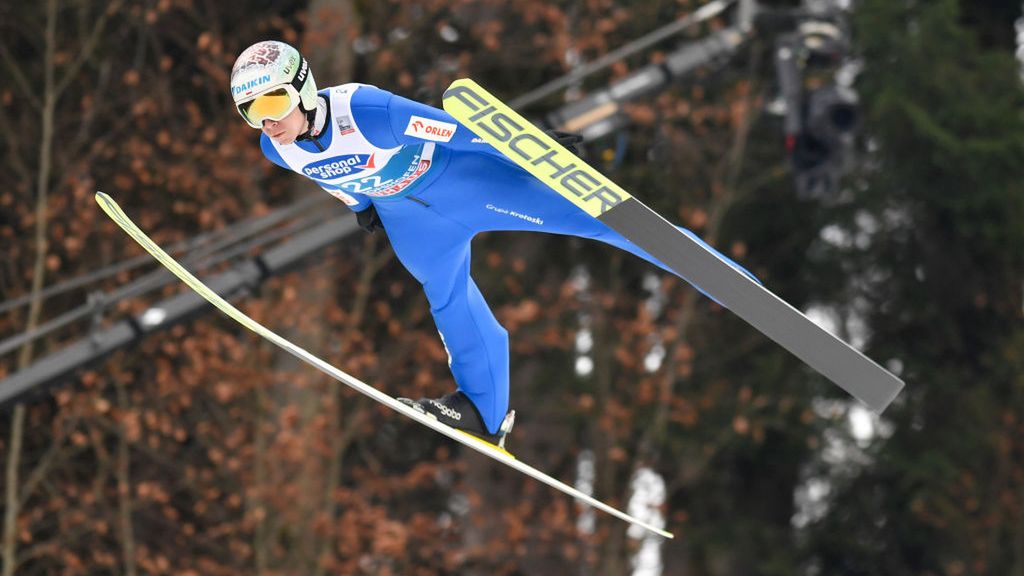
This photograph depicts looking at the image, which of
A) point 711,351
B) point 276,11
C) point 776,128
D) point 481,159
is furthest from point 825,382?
point 481,159

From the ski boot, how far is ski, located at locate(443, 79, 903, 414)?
0.78 meters

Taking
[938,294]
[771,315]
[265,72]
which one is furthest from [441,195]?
[938,294]

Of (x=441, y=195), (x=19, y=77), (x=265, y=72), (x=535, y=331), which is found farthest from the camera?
(x=535, y=331)

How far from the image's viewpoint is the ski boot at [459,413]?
436cm

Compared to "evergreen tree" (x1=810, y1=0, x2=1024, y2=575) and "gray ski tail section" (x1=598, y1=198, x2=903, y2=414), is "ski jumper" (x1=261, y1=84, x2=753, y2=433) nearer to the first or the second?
"gray ski tail section" (x1=598, y1=198, x2=903, y2=414)

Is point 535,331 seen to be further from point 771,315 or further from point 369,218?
point 771,315

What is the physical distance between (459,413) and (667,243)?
2.88 feet

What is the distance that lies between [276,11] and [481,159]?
20.5 ft

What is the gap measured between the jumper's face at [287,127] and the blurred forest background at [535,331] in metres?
4.56

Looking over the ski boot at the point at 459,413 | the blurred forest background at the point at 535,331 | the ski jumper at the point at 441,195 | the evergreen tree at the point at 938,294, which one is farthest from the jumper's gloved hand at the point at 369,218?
the evergreen tree at the point at 938,294

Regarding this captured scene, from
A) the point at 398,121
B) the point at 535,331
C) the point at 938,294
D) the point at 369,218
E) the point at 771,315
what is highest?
the point at 398,121

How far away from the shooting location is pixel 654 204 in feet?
34.1

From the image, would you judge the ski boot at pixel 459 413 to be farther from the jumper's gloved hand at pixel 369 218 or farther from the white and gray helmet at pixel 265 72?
the white and gray helmet at pixel 265 72

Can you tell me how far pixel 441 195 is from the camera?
413 cm
